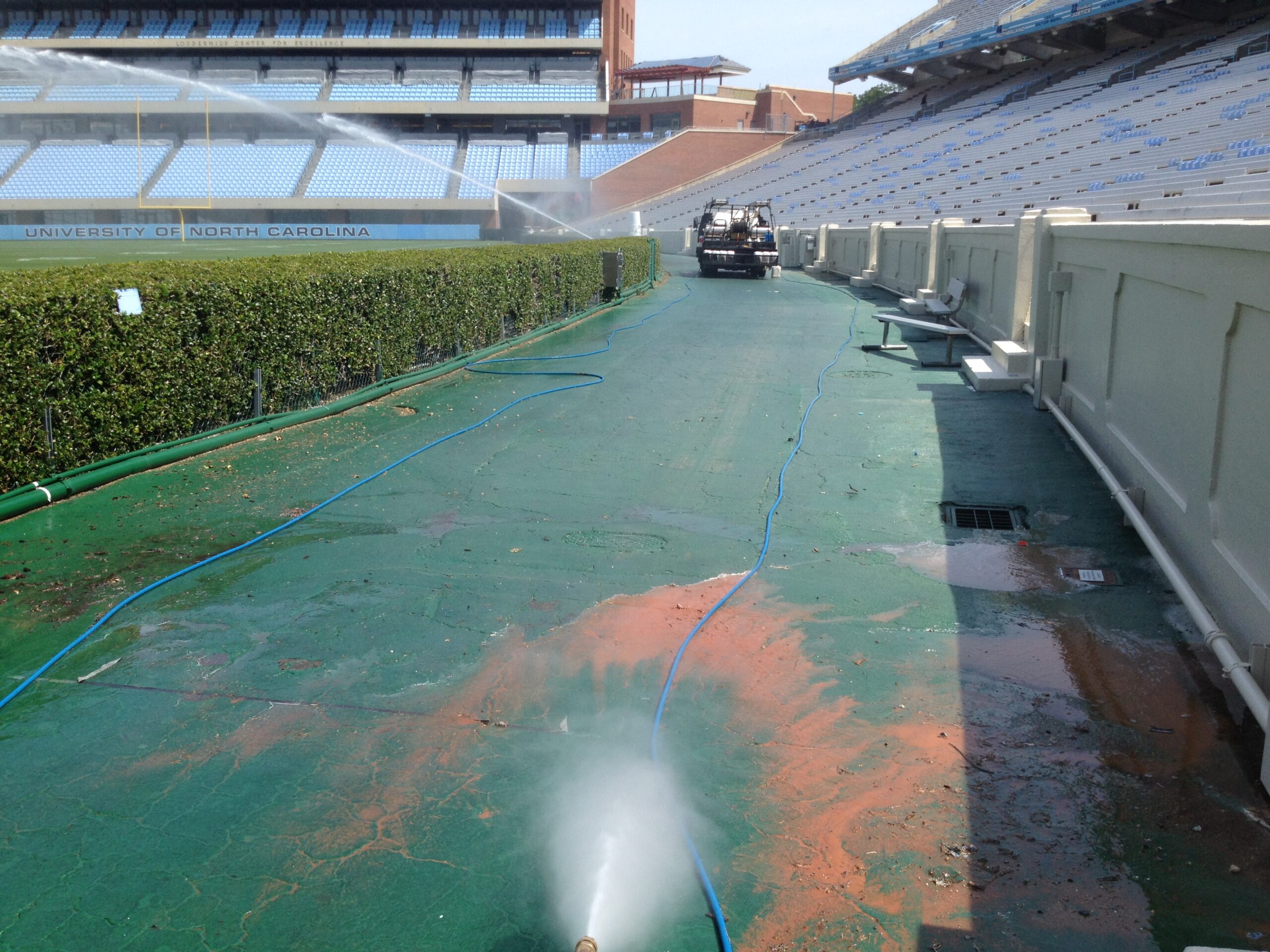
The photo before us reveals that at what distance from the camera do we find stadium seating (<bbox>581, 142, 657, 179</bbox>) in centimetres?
6506

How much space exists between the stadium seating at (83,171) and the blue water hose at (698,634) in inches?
2343

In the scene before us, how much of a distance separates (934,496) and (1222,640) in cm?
365

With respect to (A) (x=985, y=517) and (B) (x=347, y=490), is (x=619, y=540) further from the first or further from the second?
(A) (x=985, y=517)

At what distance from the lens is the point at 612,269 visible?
23906 mm

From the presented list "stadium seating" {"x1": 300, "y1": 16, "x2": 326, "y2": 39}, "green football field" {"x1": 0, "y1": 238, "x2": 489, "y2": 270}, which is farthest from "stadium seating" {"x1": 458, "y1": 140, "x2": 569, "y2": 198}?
"stadium seating" {"x1": 300, "y1": 16, "x2": 326, "y2": 39}

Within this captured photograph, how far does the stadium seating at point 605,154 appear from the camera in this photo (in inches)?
2562

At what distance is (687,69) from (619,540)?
7422 centimetres

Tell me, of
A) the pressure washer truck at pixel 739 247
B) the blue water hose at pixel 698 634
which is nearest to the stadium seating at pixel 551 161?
the pressure washer truck at pixel 739 247

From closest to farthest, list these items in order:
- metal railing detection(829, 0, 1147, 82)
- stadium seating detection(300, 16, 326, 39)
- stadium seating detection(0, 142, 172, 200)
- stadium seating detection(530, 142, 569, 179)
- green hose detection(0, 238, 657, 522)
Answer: green hose detection(0, 238, 657, 522)
metal railing detection(829, 0, 1147, 82)
stadium seating detection(0, 142, 172, 200)
stadium seating detection(530, 142, 569, 179)
stadium seating detection(300, 16, 326, 39)

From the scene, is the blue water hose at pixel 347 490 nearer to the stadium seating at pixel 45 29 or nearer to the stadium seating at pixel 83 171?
the stadium seating at pixel 83 171

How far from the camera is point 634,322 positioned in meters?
20.7

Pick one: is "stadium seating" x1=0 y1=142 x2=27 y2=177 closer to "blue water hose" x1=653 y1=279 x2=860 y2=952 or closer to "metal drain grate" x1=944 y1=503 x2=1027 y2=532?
"blue water hose" x1=653 y1=279 x2=860 y2=952

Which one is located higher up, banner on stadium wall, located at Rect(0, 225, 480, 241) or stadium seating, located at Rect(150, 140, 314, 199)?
stadium seating, located at Rect(150, 140, 314, 199)

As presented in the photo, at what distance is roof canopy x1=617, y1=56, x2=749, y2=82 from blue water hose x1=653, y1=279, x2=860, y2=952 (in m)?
68.8
